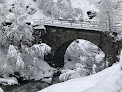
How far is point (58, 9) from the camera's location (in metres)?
37.6

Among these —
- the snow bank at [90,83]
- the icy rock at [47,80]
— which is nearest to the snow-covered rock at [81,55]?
the icy rock at [47,80]

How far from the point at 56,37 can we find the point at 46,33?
1653 millimetres

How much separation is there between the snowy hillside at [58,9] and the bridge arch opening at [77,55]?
5.09 meters

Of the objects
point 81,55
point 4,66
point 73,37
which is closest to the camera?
point 4,66

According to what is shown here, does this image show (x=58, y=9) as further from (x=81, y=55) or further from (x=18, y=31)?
(x=18, y=31)

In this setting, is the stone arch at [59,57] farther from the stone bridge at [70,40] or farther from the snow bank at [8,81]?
the snow bank at [8,81]

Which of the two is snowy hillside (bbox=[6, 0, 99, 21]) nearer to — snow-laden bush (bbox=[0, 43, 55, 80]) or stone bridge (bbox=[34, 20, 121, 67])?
stone bridge (bbox=[34, 20, 121, 67])

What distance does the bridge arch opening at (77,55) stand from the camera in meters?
31.7

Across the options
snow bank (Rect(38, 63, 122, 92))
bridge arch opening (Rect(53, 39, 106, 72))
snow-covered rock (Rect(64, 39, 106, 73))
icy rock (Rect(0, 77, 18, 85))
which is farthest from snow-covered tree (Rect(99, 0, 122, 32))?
snow bank (Rect(38, 63, 122, 92))

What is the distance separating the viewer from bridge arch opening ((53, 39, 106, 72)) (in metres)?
31.7

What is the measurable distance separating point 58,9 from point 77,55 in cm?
901

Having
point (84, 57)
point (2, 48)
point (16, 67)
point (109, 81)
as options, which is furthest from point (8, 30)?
point (109, 81)

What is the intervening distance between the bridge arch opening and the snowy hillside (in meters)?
5.09

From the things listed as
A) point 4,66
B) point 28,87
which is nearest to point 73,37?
point 28,87
